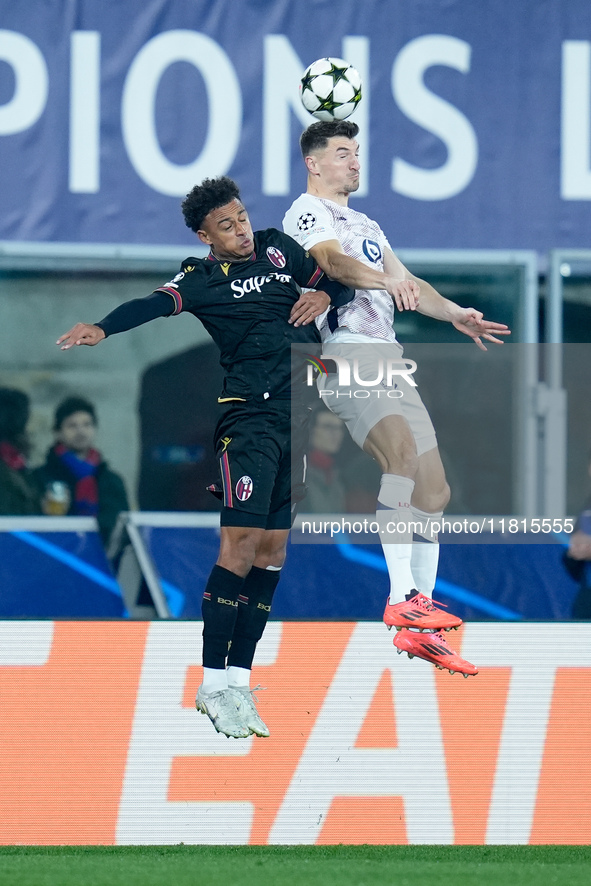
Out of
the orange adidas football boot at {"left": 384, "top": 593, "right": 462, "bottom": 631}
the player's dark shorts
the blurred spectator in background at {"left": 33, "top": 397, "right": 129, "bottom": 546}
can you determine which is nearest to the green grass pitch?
the orange adidas football boot at {"left": 384, "top": 593, "right": 462, "bottom": 631}

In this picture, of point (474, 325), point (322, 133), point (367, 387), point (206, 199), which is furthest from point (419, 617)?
point (322, 133)

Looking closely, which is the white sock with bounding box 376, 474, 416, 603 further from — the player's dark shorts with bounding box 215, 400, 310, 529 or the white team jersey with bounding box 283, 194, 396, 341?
the white team jersey with bounding box 283, 194, 396, 341

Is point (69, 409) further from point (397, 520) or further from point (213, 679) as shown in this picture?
point (397, 520)

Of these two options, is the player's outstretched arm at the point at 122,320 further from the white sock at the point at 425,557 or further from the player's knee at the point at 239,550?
the white sock at the point at 425,557

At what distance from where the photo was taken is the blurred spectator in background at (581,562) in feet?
25.5

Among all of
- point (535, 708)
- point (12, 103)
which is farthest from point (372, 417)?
point (12, 103)

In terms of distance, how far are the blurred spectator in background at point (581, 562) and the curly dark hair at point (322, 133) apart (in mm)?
3079

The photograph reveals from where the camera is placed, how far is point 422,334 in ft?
29.2

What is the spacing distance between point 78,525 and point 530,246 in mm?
3409

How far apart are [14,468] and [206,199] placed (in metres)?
3.88

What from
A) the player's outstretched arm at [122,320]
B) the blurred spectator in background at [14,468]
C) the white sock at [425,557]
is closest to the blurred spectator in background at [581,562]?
the white sock at [425,557]

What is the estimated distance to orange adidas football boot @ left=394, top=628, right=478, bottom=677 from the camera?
17.7ft

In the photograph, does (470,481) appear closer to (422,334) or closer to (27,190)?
(422,334)

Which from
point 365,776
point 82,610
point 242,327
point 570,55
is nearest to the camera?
Result: point 242,327
